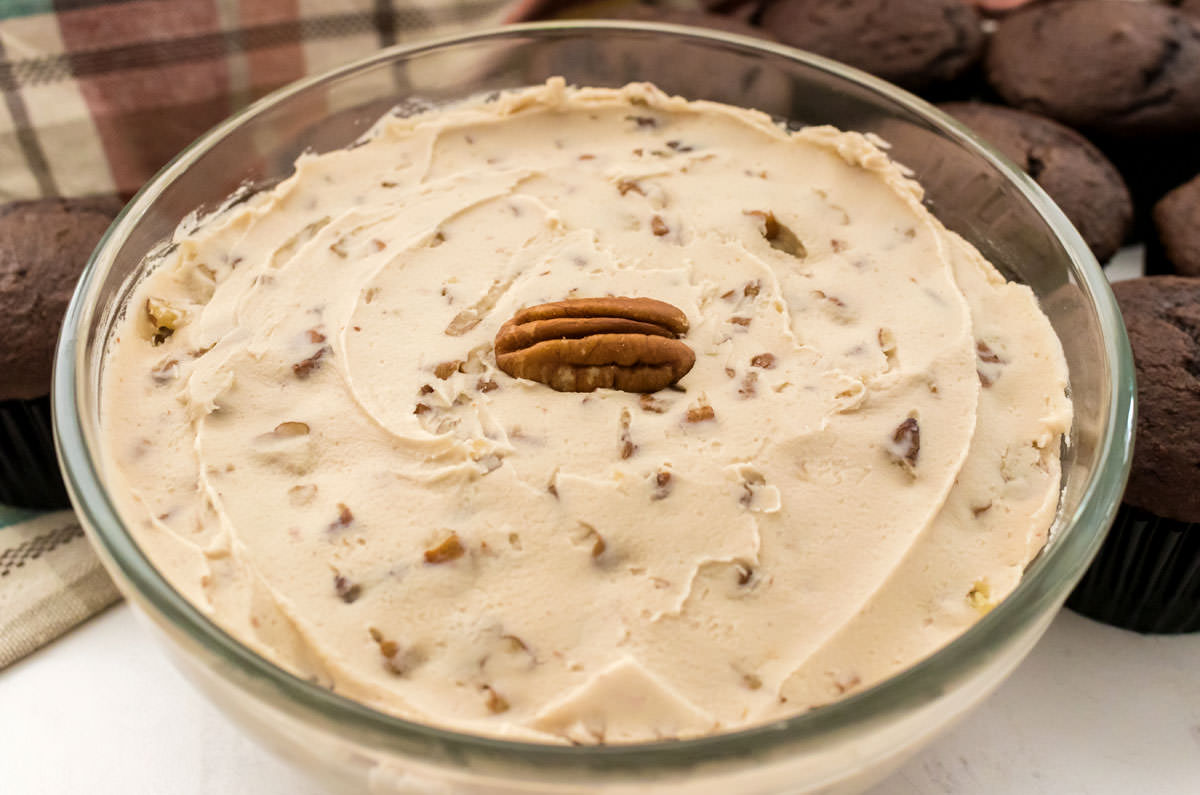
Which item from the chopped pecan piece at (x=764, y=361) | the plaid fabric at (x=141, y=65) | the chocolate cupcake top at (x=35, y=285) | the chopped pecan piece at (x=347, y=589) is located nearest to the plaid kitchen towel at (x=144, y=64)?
the plaid fabric at (x=141, y=65)

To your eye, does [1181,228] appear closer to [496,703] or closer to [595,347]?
[595,347]

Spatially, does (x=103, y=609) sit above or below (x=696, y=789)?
below

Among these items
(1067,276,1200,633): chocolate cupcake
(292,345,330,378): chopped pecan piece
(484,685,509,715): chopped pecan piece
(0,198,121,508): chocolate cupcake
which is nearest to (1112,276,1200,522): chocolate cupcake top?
(1067,276,1200,633): chocolate cupcake

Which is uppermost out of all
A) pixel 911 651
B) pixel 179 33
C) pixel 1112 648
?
pixel 179 33

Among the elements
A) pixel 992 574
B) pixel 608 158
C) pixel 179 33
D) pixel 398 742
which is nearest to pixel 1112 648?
pixel 992 574

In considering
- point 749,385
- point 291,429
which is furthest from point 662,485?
point 291,429

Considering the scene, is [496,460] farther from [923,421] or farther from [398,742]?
[923,421]

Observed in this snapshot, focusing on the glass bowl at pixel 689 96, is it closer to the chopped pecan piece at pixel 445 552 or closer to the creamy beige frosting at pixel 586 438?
the creamy beige frosting at pixel 586 438
